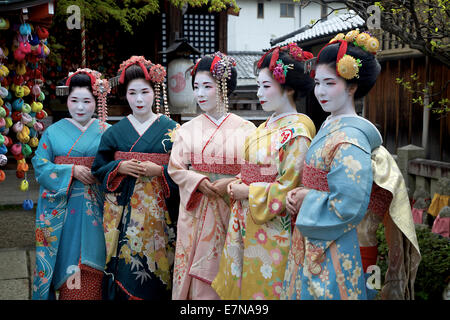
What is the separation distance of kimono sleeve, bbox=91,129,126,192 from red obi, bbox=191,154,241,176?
73 centimetres

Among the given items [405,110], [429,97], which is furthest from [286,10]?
[429,97]

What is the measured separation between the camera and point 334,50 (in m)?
2.85

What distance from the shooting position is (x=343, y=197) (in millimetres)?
2633

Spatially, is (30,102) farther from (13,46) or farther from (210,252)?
(210,252)

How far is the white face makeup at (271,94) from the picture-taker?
3.34m

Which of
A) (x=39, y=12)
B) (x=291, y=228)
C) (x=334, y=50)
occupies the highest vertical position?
(x=39, y=12)

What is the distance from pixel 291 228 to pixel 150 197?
1.40 m

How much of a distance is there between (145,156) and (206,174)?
0.59 m

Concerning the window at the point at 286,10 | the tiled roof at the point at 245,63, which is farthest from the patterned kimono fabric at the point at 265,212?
the window at the point at 286,10

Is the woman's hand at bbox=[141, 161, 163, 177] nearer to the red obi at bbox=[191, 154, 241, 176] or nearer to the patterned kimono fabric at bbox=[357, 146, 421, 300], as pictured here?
the red obi at bbox=[191, 154, 241, 176]

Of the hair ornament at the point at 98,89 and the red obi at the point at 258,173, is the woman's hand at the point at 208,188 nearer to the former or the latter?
the red obi at the point at 258,173

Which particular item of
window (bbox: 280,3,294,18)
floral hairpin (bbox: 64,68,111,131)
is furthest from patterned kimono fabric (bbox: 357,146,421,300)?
window (bbox: 280,3,294,18)

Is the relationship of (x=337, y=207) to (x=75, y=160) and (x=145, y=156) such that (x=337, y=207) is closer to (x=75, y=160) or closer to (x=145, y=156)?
(x=145, y=156)
